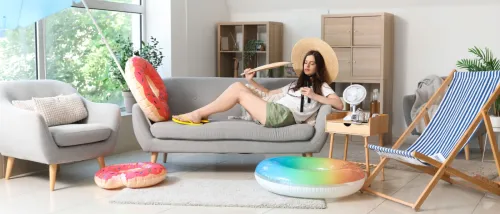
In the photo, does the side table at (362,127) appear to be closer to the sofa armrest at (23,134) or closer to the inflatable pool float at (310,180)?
the inflatable pool float at (310,180)

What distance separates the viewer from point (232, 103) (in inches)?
214

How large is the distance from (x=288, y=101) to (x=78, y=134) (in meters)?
1.77

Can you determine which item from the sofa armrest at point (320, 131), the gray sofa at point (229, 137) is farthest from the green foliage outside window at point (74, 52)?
the sofa armrest at point (320, 131)

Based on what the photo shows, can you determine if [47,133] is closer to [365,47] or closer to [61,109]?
[61,109]

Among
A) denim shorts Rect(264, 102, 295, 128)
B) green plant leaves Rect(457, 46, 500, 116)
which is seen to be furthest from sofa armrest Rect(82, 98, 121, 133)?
Result: green plant leaves Rect(457, 46, 500, 116)

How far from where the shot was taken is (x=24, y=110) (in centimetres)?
475

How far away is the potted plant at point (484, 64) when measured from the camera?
5.88 metres

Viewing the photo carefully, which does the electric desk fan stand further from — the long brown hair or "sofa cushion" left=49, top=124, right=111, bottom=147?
"sofa cushion" left=49, top=124, right=111, bottom=147

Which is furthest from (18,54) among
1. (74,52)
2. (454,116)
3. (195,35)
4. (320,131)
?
(454,116)

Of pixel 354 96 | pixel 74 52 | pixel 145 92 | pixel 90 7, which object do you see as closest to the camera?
pixel 354 96

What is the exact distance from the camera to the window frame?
5.93m

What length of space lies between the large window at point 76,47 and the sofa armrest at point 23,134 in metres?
0.88

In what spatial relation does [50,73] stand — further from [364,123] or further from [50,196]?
[364,123]

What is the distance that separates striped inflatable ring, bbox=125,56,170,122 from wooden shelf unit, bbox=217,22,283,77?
8.19 ft
